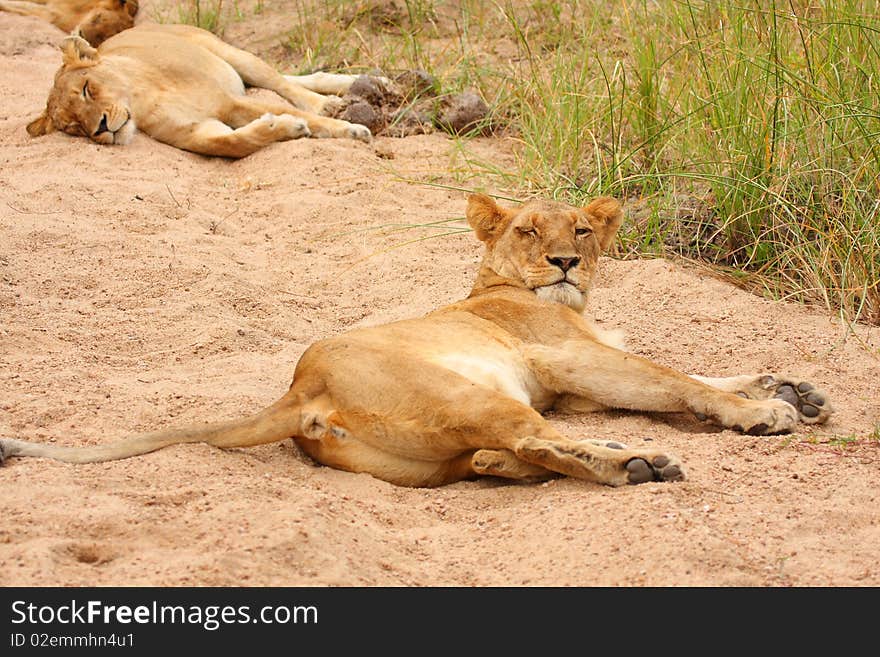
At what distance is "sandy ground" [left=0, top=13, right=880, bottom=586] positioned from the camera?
9.71 feet

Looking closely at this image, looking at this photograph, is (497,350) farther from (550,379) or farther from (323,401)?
(323,401)

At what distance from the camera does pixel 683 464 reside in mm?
3510

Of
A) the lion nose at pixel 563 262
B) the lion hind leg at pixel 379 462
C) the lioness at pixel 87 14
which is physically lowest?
the lion hind leg at pixel 379 462

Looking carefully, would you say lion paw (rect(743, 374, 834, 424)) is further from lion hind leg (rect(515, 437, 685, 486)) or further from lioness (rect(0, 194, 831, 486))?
lion hind leg (rect(515, 437, 685, 486))

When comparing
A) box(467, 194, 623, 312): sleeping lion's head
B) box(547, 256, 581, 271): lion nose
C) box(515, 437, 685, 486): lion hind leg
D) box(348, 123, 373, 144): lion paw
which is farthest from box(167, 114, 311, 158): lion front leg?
box(515, 437, 685, 486): lion hind leg

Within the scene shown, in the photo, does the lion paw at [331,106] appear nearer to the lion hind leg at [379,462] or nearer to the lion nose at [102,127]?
the lion nose at [102,127]

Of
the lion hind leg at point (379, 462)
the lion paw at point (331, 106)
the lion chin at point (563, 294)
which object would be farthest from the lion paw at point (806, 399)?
the lion paw at point (331, 106)

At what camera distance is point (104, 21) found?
9547 mm

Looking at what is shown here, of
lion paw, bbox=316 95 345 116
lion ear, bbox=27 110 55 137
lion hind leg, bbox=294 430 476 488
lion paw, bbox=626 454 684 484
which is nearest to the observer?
lion paw, bbox=626 454 684 484

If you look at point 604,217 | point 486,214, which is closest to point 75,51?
point 486,214

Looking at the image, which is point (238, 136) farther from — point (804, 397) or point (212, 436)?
point (804, 397)

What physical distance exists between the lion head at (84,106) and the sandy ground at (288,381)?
14 centimetres

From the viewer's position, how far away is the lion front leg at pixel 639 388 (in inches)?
154

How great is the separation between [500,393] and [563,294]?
1040 millimetres
